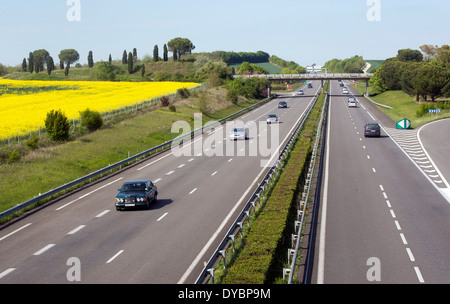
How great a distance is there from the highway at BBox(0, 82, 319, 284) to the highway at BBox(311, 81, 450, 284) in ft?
15.2

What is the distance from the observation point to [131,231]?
21812 millimetres

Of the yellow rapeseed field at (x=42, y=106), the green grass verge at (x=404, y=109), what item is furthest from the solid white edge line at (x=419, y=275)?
the green grass verge at (x=404, y=109)

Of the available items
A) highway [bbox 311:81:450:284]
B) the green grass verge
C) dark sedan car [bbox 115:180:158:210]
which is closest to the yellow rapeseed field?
dark sedan car [bbox 115:180:158:210]

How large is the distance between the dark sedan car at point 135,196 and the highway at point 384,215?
858 centimetres

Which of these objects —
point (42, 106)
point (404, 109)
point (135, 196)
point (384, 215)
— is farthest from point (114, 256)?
point (404, 109)

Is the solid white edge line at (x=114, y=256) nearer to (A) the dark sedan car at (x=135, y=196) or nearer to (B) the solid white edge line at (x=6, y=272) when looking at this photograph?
(B) the solid white edge line at (x=6, y=272)

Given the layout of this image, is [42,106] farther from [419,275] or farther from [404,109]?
[419,275]

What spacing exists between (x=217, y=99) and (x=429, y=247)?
242 feet

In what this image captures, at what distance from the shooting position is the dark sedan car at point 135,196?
1004 inches

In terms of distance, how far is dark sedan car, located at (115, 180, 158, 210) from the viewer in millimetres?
25500

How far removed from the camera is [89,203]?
27641mm

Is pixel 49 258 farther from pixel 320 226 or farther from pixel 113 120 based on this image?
pixel 113 120

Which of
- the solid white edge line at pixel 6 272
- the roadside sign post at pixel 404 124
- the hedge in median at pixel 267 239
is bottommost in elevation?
the solid white edge line at pixel 6 272

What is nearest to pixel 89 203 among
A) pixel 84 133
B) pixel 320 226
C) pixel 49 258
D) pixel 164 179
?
pixel 164 179
